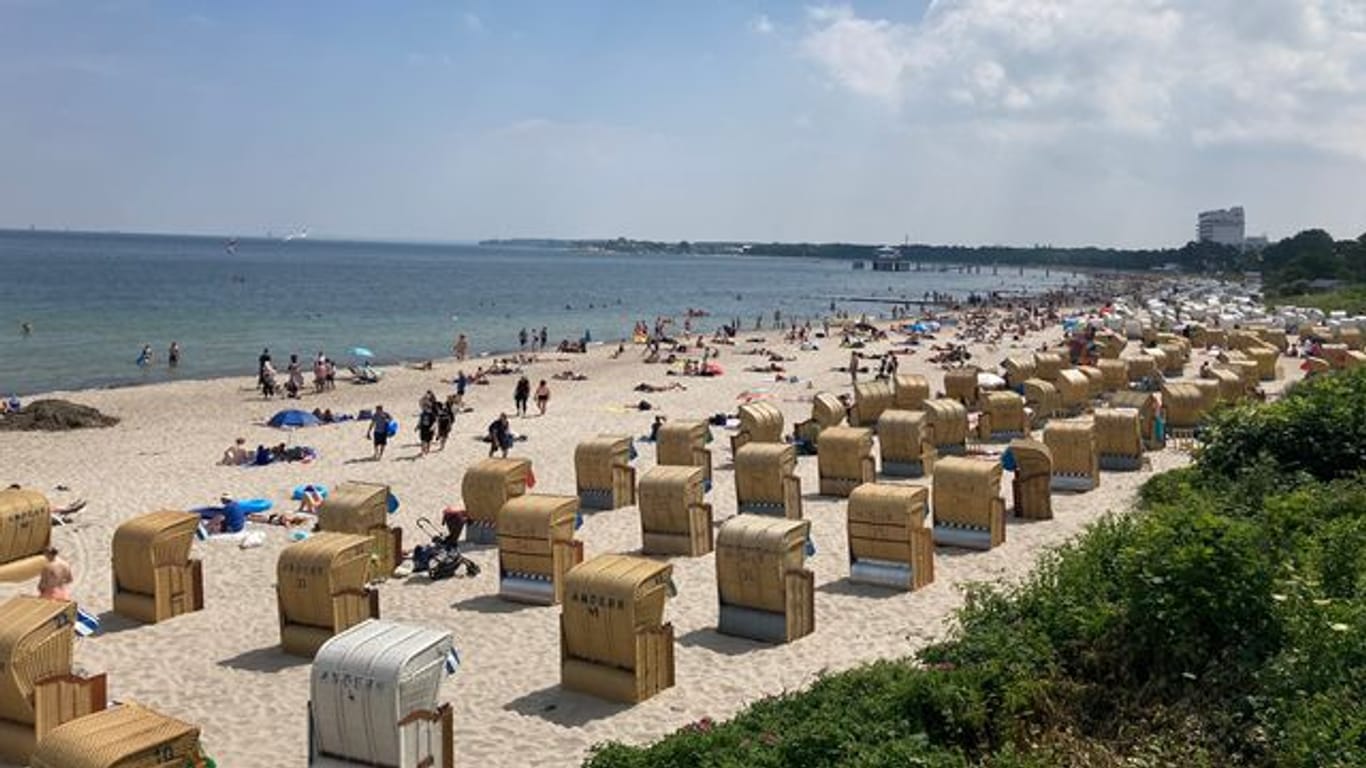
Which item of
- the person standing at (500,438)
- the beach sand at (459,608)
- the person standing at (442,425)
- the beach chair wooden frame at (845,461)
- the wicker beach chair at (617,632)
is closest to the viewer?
the beach sand at (459,608)

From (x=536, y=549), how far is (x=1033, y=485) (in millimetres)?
8259

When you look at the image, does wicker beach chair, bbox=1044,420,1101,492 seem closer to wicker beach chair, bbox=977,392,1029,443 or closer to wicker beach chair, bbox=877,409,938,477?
wicker beach chair, bbox=877,409,938,477

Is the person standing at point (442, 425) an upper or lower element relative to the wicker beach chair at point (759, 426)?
lower

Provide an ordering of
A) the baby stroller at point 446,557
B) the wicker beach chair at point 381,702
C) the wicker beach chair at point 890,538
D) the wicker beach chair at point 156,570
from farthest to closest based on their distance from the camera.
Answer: the baby stroller at point 446,557, the wicker beach chair at point 890,538, the wicker beach chair at point 156,570, the wicker beach chair at point 381,702

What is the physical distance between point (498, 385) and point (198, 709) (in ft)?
99.7

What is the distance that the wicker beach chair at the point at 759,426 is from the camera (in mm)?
22953

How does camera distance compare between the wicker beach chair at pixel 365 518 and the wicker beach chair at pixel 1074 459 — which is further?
the wicker beach chair at pixel 1074 459

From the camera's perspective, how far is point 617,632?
37.0 feet

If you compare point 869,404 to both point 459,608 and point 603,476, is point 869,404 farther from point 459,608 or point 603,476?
point 459,608

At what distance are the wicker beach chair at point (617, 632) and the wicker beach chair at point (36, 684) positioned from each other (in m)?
4.11

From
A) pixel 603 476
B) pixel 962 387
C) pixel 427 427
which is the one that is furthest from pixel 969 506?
pixel 962 387

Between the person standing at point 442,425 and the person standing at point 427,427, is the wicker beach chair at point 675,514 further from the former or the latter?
the person standing at point 442,425

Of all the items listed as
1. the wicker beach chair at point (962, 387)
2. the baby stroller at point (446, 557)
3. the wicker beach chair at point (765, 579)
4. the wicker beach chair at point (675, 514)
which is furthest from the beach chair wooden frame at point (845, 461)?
the wicker beach chair at point (962, 387)

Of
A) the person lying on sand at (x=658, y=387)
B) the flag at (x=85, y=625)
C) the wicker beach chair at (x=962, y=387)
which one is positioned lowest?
the person lying on sand at (x=658, y=387)
